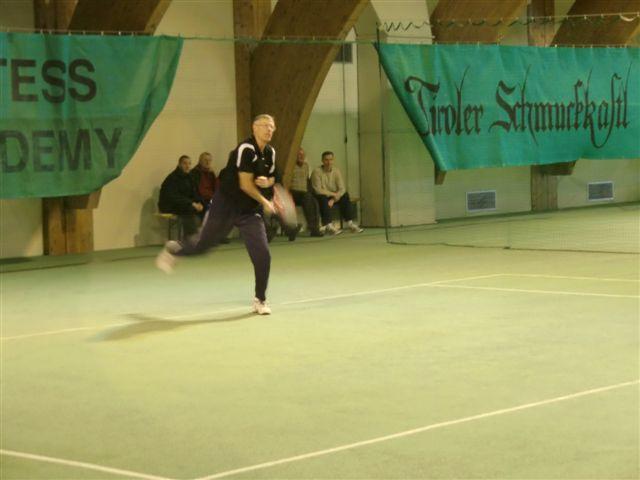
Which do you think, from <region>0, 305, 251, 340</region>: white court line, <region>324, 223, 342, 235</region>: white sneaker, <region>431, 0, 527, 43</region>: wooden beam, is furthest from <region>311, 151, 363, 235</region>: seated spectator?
<region>0, 305, 251, 340</region>: white court line

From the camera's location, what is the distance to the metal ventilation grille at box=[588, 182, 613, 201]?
76.8 ft

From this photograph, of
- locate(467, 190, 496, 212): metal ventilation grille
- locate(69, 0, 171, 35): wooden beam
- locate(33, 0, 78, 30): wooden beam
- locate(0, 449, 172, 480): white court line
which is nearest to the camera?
locate(0, 449, 172, 480): white court line

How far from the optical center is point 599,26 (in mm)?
21562

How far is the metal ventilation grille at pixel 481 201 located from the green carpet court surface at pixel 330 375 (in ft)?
26.2

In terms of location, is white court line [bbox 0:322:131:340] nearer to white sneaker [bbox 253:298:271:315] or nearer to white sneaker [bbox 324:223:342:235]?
white sneaker [bbox 253:298:271:315]

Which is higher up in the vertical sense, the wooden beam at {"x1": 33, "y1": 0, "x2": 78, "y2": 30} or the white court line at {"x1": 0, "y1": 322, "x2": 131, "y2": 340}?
the wooden beam at {"x1": 33, "y1": 0, "x2": 78, "y2": 30}

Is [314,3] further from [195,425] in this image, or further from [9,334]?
[195,425]

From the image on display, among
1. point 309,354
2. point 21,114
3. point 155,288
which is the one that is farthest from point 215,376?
point 21,114

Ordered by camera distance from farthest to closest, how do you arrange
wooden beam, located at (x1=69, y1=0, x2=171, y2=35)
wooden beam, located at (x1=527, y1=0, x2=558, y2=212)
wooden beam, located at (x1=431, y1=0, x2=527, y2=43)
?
wooden beam, located at (x1=527, y1=0, x2=558, y2=212), wooden beam, located at (x1=431, y1=0, x2=527, y2=43), wooden beam, located at (x1=69, y1=0, x2=171, y2=35)

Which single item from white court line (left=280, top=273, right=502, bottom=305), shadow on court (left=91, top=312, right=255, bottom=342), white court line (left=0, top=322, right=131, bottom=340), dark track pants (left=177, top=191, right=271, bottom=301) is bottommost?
white court line (left=0, top=322, right=131, bottom=340)

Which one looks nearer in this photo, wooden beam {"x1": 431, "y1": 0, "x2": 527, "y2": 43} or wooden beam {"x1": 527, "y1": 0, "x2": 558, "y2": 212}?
wooden beam {"x1": 431, "y1": 0, "x2": 527, "y2": 43}

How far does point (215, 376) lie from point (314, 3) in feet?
32.9

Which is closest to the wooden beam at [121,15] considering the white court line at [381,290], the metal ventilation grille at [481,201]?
the white court line at [381,290]

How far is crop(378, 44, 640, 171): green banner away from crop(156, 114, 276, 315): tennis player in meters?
5.59
